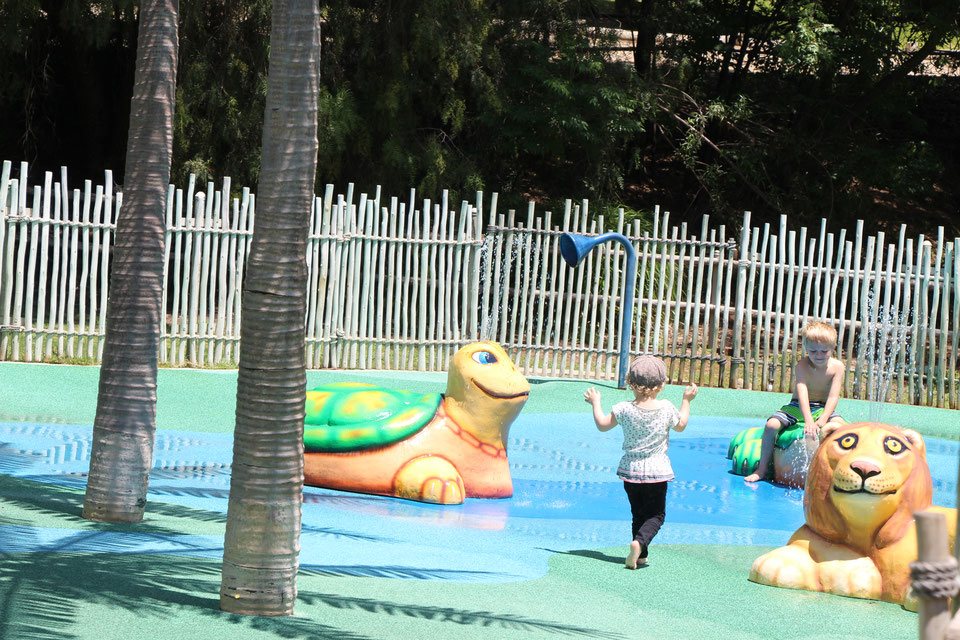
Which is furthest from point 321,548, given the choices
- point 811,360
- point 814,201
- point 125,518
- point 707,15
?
point 707,15

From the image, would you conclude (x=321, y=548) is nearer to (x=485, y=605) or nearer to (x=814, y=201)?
(x=485, y=605)

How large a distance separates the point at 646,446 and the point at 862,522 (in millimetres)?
1236

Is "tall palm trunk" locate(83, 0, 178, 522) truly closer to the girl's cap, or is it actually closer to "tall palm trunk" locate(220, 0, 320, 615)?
"tall palm trunk" locate(220, 0, 320, 615)

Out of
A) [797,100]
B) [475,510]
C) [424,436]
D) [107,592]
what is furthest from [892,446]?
[797,100]

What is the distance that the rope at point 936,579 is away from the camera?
9.41ft

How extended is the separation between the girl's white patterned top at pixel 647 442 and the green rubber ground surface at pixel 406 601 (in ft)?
1.76

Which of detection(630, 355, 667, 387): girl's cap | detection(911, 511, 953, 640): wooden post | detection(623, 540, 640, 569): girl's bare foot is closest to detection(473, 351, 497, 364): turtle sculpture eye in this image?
detection(630, 355, 667, 387): girl's cap

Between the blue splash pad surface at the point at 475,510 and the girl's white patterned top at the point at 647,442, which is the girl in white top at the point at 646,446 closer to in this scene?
the girl's white patterned top at the point at 647,442

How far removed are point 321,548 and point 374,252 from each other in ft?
28.2

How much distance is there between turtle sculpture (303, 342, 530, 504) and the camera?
29.5ft

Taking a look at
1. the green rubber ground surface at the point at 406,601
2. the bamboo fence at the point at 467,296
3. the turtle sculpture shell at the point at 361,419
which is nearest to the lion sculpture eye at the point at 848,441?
the green rubber ground surface at the point at 406,601

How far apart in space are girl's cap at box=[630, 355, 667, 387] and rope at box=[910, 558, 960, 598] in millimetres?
4382

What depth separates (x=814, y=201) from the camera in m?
24.2

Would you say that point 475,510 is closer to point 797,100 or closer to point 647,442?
point 647,442
